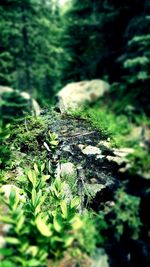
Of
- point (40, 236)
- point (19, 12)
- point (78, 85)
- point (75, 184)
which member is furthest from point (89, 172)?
point (19, 12)

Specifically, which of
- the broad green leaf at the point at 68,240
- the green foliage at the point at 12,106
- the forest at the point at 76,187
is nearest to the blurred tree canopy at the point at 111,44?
the forest at the point at 76,187

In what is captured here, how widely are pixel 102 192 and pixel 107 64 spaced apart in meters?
15.1

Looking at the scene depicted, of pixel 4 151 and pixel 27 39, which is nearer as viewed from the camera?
pixel 4 151

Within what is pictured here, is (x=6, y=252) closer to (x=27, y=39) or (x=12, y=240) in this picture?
(x=12, y=240)

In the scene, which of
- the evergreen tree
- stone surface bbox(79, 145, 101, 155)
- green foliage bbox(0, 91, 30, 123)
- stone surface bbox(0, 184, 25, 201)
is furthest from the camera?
the evergreen tree

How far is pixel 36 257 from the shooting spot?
124 inches

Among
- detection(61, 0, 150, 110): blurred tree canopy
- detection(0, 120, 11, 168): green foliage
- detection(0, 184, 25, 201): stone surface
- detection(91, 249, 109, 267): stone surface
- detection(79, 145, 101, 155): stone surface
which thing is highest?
detection(61, 0, 150, 110): blurred tree canopy

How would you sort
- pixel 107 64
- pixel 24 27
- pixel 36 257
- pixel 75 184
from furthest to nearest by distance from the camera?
pixel 24 27, pixel 107 64, pixel 75 184, pixel 36 257

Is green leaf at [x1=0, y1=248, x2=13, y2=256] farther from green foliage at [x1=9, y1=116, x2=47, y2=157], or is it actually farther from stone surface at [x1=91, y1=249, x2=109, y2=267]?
green foliage at [x1=9, y1=116, x2=47, y2=157]

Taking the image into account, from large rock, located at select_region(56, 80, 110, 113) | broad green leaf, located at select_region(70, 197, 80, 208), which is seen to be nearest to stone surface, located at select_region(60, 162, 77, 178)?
broad green leaf, located at select_region(70, 197, 80, 208)

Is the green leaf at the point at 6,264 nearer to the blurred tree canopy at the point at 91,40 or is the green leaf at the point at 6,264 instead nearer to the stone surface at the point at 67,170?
the stone surface at the point at 67,170

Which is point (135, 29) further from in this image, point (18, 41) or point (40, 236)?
point (40, 236)

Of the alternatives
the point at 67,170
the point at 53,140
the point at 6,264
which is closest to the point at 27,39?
the point at 53,140

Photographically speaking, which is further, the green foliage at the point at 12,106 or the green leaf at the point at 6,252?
the green foliage at the point at 12,106
